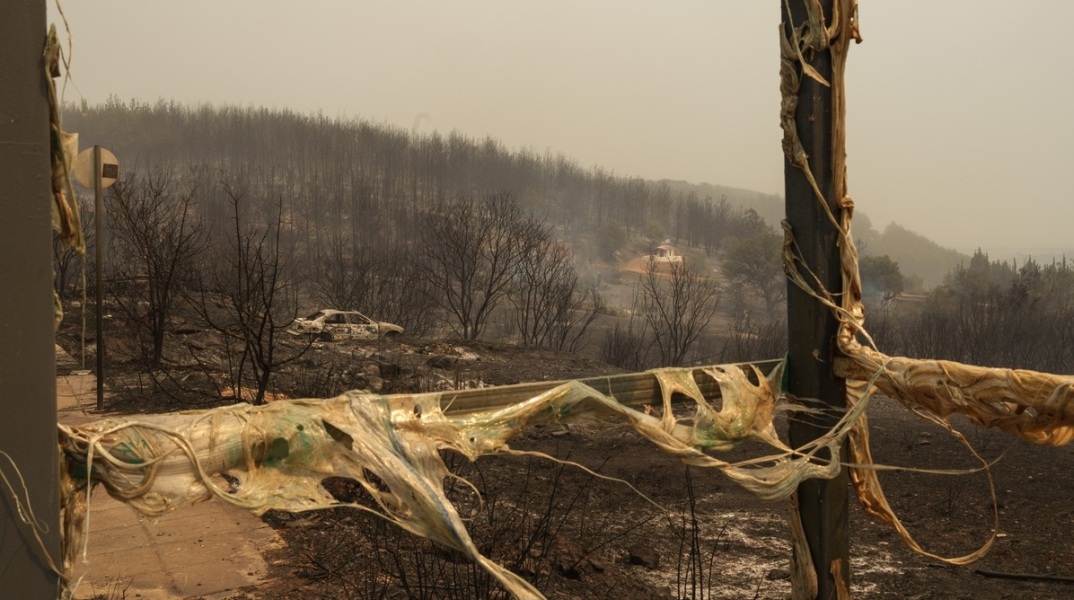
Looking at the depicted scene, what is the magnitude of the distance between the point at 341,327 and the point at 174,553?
28.7 feet

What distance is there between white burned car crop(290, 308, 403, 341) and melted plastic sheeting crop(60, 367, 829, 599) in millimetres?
10056

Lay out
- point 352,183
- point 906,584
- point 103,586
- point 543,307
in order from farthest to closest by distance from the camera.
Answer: point 352,183 → point 543,307 → point 906,584 → point 103,586

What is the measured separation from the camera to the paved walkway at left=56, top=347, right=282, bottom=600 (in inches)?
120

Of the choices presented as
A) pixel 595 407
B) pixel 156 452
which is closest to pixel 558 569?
pixel 595 407

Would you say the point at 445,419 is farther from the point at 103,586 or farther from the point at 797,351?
the point at 103,586

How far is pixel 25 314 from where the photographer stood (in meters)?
1.08

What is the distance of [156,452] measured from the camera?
118 cm

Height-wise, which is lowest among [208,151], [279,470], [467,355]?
[467,355]

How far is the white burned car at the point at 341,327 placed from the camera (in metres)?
11.6

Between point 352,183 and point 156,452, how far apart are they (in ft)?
91.5

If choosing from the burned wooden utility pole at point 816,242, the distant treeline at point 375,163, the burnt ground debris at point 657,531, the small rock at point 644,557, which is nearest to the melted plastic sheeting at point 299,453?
the burned wooden utility pole at point 816,242

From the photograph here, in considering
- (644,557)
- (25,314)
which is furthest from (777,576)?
(25,314)

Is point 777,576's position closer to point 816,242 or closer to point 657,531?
point 657,531

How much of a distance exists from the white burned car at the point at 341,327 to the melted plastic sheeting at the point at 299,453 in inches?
A: 396
